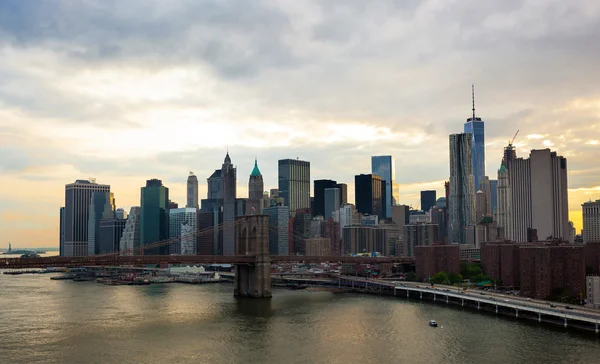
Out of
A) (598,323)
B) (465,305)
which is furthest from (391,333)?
(465,305)

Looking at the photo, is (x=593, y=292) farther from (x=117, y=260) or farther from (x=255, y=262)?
(x=117, y=260)

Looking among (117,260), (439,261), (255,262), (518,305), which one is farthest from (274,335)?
(439,261)

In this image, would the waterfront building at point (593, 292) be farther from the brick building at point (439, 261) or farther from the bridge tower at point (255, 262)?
the brick building at point (439, 261)

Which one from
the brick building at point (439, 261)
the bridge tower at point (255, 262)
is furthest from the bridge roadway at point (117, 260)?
the brick building at point (439, 261)

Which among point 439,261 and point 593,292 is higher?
point 439,261

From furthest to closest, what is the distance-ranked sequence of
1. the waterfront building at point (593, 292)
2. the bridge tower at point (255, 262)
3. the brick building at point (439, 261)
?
the brick building at point (439, 261), the bridge tower at point (255, 262), the waterfront building at point (593, 292)

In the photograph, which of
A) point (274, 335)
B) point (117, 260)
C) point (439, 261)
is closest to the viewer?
point (274, 335)

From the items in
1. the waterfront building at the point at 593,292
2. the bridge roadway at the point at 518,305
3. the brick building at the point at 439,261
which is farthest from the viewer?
the brick building at the point at 439,261
